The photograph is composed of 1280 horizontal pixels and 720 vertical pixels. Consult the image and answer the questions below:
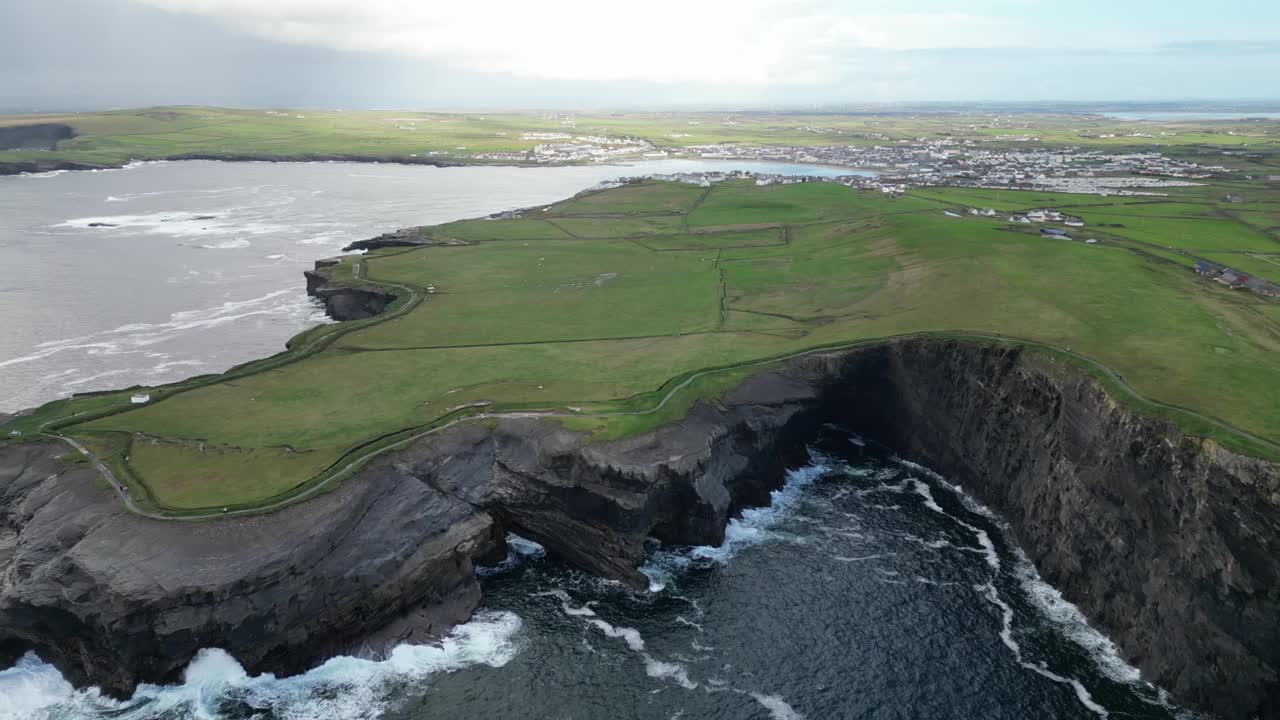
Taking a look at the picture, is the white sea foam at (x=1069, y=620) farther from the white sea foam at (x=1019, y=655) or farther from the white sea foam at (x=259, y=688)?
the white sea foam at (x=259, y=688)

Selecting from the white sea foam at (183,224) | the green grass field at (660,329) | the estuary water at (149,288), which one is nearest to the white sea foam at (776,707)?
the green grass field at (660,329)

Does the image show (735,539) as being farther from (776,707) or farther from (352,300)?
(352,300)

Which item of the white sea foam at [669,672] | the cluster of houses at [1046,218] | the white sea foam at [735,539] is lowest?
the white sea foam at [669,672]

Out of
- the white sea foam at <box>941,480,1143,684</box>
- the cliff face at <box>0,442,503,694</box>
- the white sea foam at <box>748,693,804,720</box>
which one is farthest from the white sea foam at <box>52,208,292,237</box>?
the white sea foam at <box>941,480,1143,684</box>

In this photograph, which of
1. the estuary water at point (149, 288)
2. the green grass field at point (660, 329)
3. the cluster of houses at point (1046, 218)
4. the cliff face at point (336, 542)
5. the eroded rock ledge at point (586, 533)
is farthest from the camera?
the cluster of houses at point (1046, 218)

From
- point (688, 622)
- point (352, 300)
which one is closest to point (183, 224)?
point (352, 300)

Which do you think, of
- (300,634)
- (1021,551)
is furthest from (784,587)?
(300,634)
